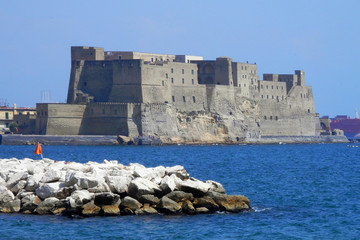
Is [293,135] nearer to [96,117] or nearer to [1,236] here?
[96,117]

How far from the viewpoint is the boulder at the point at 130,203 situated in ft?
65.9

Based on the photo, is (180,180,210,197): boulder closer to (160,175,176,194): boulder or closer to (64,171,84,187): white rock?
(160,175,176,194): boulder

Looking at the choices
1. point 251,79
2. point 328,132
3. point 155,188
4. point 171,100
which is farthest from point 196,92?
point 155,188

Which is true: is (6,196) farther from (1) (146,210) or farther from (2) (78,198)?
(1) (146,210)

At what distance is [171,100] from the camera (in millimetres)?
63656

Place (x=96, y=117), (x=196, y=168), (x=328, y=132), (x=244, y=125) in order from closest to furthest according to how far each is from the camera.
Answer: (x=196, y=168), (x=96, y=117), (x=244, y=125), (x=328, y=132)

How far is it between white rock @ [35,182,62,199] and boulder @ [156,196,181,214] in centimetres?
254

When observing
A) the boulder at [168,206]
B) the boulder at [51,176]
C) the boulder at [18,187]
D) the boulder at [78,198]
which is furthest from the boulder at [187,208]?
the boulder at [18,187]

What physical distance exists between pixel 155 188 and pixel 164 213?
0.73m

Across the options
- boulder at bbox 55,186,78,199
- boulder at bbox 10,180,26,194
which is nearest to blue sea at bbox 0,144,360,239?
boulder at bbox 55,186,78,199

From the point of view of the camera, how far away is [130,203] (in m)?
20.1

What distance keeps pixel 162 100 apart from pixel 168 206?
42592 mm

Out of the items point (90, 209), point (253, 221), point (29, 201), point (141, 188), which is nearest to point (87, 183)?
point (90, 209)

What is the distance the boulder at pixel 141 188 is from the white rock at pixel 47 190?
1.82m
